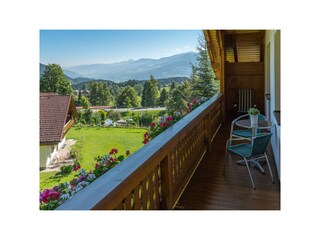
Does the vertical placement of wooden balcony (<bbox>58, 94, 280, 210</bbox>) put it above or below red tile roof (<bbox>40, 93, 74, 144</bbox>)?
below

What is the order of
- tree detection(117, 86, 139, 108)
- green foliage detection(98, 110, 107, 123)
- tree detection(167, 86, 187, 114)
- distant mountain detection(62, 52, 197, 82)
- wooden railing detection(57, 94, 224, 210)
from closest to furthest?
wooden railing detection(57, 94, 224, 210), green foliage detection(98, 110, 107, 123), tree detection(117, 86, 139, 108), tree detection(167, 86, 187, 114), distant mountain detection(62, 52, 197, 82)

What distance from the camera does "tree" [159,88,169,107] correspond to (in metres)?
7.01

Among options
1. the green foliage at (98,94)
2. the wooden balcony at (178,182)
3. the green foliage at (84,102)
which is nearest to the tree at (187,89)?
the green foliage at (98,94)

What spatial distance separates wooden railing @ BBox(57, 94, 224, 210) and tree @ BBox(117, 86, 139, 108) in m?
3.05

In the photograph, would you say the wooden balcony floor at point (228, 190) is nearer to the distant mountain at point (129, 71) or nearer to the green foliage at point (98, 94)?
the green foliage at point (98, 94)

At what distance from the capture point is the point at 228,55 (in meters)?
7.89

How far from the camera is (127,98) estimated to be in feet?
21.3

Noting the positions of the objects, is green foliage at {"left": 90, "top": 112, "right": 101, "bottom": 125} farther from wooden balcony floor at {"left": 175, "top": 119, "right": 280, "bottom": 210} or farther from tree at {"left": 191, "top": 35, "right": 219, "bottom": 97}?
tree at {"left": 191, "top": 35, "right": 219, "bottom": 97}

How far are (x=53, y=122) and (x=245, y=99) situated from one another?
495 cm

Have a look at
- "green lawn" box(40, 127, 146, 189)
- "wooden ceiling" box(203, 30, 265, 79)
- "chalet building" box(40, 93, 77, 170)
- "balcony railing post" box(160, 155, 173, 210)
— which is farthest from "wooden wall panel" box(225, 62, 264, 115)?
"balcony railing post" box(160, 155, 173, 210)

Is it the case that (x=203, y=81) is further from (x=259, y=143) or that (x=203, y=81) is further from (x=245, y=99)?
(x=259, y=143)
